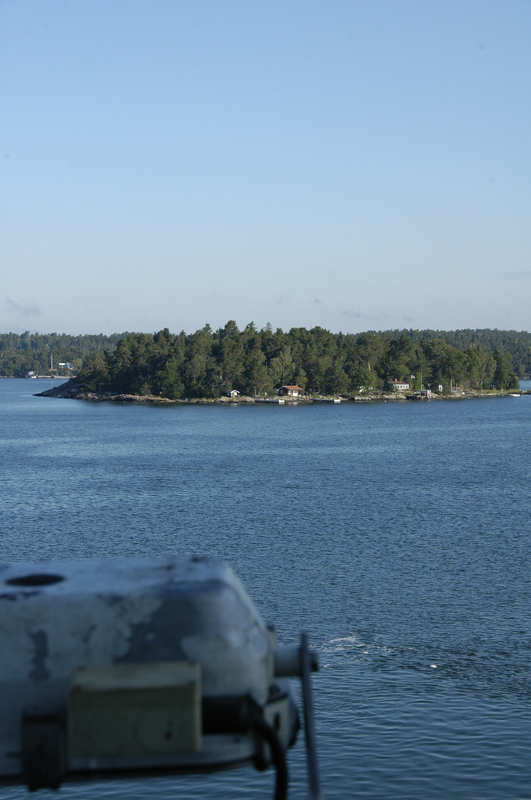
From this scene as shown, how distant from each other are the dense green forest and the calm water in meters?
86.5

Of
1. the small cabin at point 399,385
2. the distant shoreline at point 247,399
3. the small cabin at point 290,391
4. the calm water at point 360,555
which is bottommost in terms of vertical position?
the calm water at point 360,555

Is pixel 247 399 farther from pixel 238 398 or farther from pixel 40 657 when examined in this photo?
pixel 40 657

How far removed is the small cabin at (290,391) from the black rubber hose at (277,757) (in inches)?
7056

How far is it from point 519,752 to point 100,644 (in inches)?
711

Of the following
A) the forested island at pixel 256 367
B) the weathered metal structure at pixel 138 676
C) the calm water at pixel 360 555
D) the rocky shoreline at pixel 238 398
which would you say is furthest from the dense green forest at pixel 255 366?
the weathered metal structure at pixel 138 676

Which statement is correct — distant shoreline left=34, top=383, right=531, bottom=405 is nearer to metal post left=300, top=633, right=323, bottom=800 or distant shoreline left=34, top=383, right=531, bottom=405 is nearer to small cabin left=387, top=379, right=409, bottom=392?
small cabin left=387, top=379, right=409, bottom=392

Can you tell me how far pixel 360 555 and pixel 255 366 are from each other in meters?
145

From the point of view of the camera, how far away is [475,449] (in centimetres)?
8388

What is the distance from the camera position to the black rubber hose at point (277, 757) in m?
3.57

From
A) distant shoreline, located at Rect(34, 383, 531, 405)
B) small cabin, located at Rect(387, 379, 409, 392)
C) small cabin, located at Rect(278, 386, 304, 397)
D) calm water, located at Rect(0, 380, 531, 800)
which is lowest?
calm water, located at Rect(0, 380, 531, 800)

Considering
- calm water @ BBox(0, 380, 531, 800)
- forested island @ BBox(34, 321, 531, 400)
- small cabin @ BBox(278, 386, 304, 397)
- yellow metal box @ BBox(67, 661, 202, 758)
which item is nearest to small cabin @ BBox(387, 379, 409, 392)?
forested island @ BBox(34, 321, 531, 400)

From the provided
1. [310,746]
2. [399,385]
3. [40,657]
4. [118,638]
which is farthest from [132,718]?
[399,385]

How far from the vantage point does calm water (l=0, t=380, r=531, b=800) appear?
60.4ft

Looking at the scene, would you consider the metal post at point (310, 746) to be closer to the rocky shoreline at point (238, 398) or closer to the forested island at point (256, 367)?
the rocky shoreline at point (238, 398)
